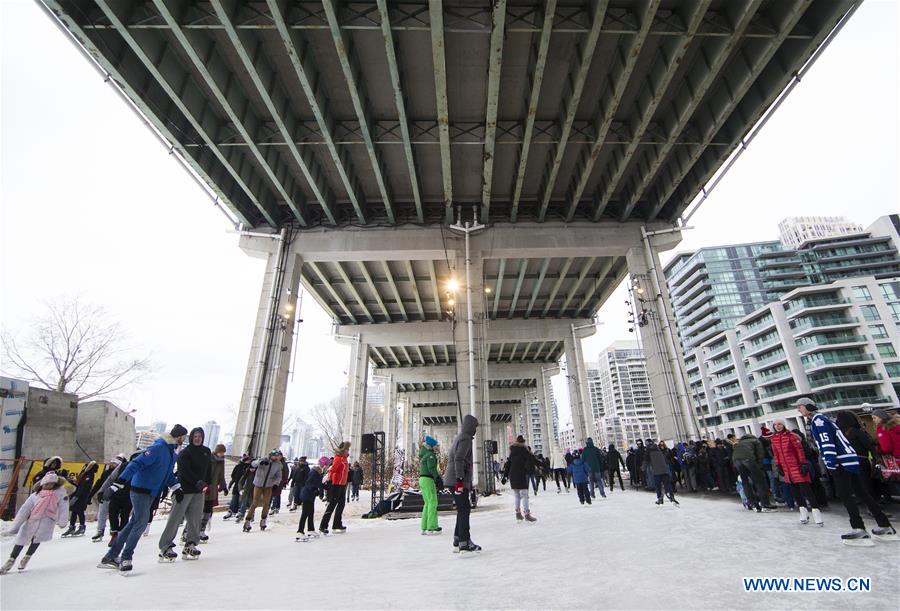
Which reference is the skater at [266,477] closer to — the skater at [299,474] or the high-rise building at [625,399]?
the skater at [299,474]

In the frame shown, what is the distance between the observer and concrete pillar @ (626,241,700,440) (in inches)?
671

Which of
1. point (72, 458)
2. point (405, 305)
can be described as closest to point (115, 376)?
point (72, 458)

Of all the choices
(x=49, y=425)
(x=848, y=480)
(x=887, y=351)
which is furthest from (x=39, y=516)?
(x=887, y=351)

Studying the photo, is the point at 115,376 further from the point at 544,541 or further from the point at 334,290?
the point at 544,541

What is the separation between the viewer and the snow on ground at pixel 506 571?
371 cm

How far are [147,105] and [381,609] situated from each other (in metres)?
15.1

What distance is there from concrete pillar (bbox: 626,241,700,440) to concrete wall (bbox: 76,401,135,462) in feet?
77.4

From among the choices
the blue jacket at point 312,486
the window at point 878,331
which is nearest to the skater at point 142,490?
the blue jacket at point 312,486

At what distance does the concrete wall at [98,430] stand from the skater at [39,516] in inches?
590

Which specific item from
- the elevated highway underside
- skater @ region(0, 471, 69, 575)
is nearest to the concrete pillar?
the elevated highway underside

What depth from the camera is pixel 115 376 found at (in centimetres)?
2967

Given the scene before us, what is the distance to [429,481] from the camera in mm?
7535

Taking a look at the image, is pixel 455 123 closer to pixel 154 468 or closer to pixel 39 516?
pixel 154 468

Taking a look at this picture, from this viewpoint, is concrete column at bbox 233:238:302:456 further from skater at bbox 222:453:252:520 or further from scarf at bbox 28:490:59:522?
scarf at bbox 28:490:59:522
